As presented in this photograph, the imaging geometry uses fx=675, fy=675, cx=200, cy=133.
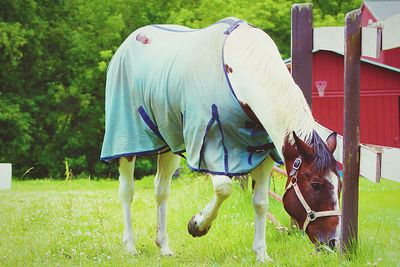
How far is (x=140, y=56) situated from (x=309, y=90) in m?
1.61

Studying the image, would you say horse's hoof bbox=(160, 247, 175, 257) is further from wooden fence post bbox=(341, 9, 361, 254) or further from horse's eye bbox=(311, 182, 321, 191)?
horse's eye bbox=(311, 182, 321, 191)

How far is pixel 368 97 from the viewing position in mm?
20094

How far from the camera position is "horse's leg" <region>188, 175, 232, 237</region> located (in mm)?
5027

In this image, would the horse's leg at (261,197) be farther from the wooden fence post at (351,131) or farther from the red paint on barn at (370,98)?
the red paint on barn at (370,98)

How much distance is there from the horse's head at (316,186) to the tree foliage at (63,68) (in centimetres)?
2144

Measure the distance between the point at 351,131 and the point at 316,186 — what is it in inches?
24.2

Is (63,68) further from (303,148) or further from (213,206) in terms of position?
(303,148)

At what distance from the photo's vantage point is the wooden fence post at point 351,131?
4941mm

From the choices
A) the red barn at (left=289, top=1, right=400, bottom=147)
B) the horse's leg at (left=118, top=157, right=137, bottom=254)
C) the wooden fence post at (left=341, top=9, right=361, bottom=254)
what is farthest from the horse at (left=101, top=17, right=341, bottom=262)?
the red barn at (left=289, top=1, right=400, bottom=147)

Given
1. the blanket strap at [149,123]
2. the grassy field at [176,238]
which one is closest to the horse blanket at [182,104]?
the blanket strap at [149,123]

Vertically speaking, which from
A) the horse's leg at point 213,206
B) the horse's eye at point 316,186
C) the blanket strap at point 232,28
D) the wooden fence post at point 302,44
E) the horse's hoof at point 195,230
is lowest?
the horse's hoof at point 195,230

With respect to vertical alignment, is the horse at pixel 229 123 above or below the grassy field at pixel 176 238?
above

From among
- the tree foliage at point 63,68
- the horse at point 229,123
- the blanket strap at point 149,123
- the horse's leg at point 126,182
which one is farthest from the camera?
the tree foliage at point 63,68

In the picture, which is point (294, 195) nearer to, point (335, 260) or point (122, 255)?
point (335, 260)
